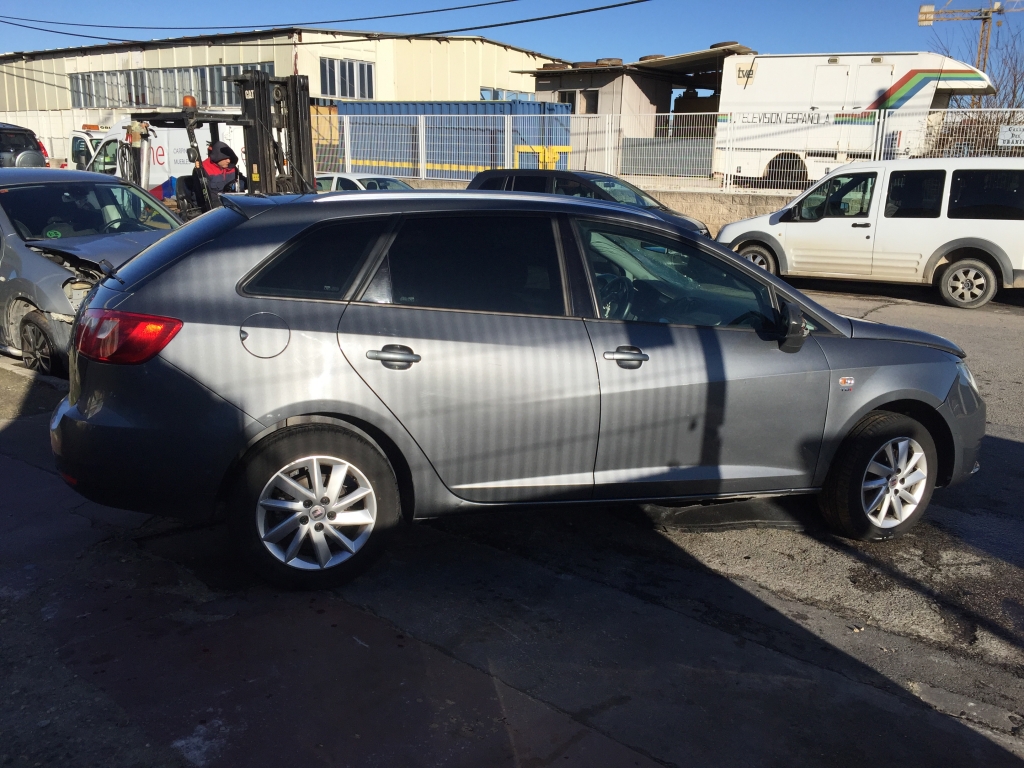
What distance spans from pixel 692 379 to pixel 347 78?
41972 millimetres

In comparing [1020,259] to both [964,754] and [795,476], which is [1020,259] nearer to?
[795,476]

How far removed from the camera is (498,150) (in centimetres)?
2181

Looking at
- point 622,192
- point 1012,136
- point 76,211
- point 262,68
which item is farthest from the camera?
point 262,68

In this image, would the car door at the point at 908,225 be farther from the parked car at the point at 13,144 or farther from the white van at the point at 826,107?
the parked car at the point at 13,144

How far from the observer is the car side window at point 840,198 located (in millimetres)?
12984

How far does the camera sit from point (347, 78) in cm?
4256

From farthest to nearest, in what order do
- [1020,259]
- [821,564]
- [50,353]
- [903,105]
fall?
[903,105] < [1020,259] < [50,353] < [821,564]

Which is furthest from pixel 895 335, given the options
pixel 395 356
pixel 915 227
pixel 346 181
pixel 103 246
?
pixel 346 181

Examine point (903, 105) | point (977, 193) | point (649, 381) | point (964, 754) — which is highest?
point (903, 105)

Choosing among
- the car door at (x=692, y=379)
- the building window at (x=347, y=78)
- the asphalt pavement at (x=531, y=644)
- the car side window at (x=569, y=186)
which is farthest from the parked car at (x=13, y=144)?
the building window at (x=347, y=78)

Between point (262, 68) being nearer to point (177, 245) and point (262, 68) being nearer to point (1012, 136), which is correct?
point (1012, 136)

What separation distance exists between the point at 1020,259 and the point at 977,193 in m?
1.08

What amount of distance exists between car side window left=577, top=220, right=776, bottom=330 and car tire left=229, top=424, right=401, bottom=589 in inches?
55.6

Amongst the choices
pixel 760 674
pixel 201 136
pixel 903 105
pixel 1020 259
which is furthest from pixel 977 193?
pixel 201 136
